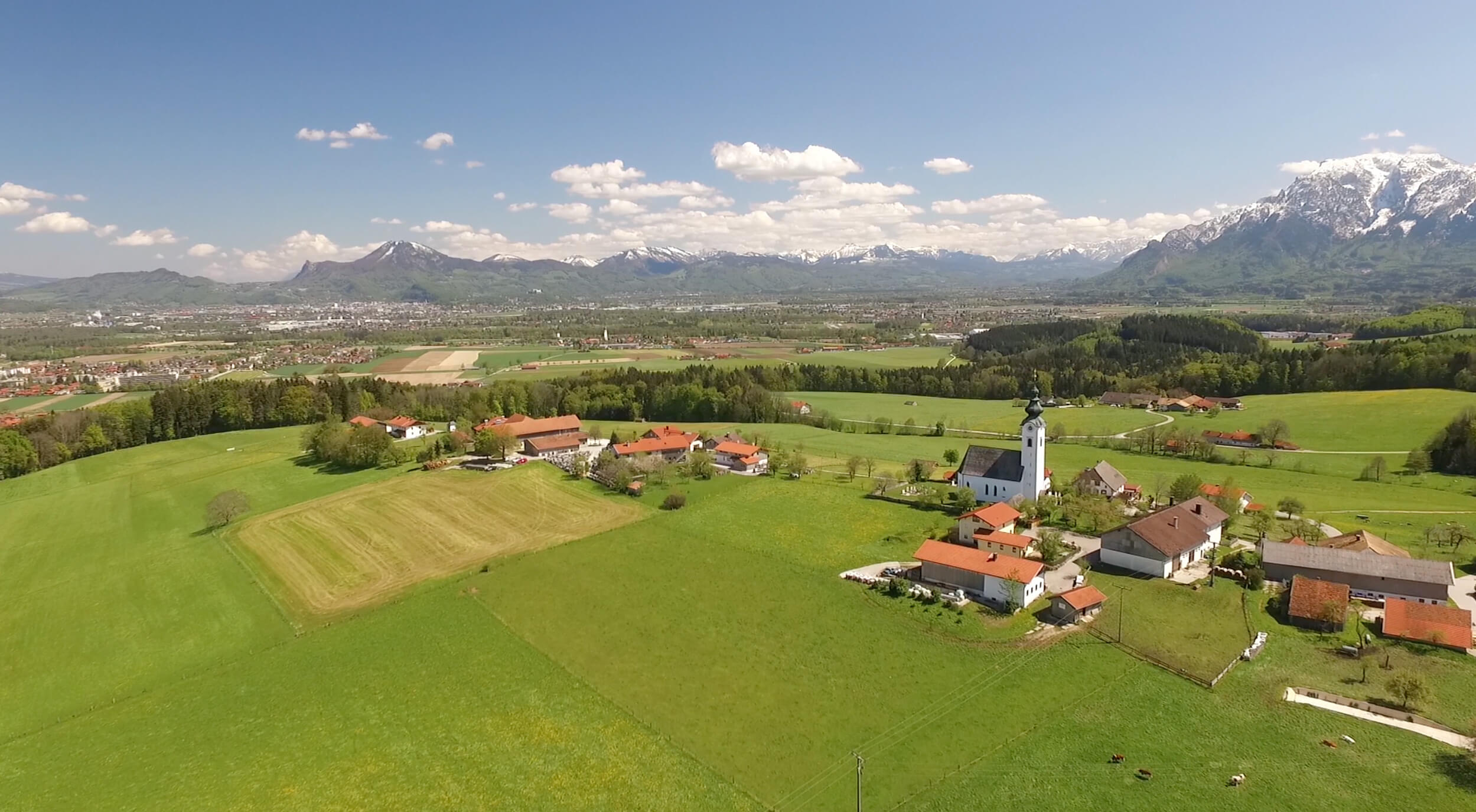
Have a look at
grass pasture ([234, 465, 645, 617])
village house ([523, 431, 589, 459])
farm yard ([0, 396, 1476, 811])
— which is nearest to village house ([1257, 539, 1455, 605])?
farm yard ([0, 396, 1476, 811])

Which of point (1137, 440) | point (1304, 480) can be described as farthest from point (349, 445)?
point (1304, 480)

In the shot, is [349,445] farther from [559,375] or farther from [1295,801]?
[1295,801]

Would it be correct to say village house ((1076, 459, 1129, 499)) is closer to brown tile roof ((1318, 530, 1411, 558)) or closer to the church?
the church

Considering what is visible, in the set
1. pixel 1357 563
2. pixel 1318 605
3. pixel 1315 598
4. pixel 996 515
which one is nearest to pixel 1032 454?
pixel 996 515

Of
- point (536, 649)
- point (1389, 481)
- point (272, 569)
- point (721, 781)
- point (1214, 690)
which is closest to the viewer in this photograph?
point (721, 781)

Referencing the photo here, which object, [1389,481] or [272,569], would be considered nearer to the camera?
[272,569]

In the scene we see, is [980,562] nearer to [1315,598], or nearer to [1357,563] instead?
[1315,598]
